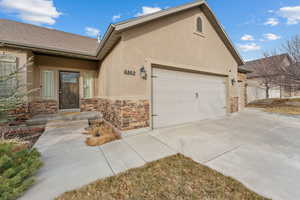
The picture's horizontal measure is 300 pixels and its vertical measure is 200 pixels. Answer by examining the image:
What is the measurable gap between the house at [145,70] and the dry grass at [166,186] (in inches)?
82.4

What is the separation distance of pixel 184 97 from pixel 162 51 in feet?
7.33

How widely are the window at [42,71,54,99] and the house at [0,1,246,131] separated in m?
0.04

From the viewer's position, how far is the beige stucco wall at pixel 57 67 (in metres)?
5.97

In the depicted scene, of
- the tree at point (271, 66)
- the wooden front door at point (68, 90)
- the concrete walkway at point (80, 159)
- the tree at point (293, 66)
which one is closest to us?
the concrete walkway at point (80, 159)

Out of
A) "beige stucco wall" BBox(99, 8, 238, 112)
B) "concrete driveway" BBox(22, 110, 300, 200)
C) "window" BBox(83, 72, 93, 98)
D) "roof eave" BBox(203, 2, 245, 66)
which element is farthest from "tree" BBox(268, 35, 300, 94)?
"window" BBox(83, 72, 93, 98)

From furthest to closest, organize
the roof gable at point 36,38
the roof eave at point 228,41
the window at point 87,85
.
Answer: the window at point 87,85 < the roof eave at point 228,41 < the roof gable at point 36,38

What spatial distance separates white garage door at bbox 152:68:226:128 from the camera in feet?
16.3

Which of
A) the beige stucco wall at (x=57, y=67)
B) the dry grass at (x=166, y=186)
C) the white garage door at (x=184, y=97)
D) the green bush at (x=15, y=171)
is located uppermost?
the beige stucco wall at (x=57, y=67)

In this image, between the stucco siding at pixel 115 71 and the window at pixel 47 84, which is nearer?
the stucco siding at pixel 115 71

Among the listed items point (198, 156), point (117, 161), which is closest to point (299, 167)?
point (198, 156)

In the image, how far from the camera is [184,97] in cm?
562

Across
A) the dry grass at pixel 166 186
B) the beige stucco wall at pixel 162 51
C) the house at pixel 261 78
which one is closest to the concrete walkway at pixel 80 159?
the dry grass at pixel 166 186

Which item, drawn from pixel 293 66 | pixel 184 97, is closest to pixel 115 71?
pixel 184 97

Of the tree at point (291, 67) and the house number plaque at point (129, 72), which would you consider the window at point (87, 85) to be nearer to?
the house number plaque at point (129, 72)
